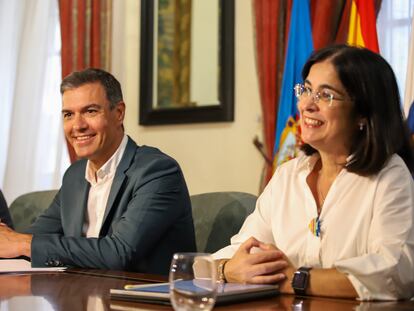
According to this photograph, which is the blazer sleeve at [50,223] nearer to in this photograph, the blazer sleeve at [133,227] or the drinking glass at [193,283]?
the blazer sleeve at [133,227]

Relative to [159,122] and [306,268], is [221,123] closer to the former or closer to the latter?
[159,122]

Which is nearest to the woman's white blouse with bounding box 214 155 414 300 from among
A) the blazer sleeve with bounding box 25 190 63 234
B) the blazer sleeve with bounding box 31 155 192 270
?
the blazer sleeve with bounding box 31 155 192 270

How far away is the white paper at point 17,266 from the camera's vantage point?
2545mm

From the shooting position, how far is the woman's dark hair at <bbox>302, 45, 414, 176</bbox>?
2330 millimetres

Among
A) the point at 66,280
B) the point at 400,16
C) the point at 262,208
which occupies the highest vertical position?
the point at 400,16

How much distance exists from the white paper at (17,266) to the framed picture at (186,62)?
2.10m

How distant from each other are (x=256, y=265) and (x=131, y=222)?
0.79 meters

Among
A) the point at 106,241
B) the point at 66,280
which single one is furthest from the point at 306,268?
the point at 106,241

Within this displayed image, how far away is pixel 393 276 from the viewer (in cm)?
205

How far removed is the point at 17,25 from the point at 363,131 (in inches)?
166

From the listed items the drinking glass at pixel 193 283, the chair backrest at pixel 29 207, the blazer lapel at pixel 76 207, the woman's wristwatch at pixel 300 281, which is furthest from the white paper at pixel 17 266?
the chair backrest at pixel 29 207

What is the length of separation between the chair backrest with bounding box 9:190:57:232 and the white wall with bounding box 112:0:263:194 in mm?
902

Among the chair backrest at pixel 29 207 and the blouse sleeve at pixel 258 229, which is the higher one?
the blouse sleeve at pixel 258 229

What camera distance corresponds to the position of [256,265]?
7.20 ft
